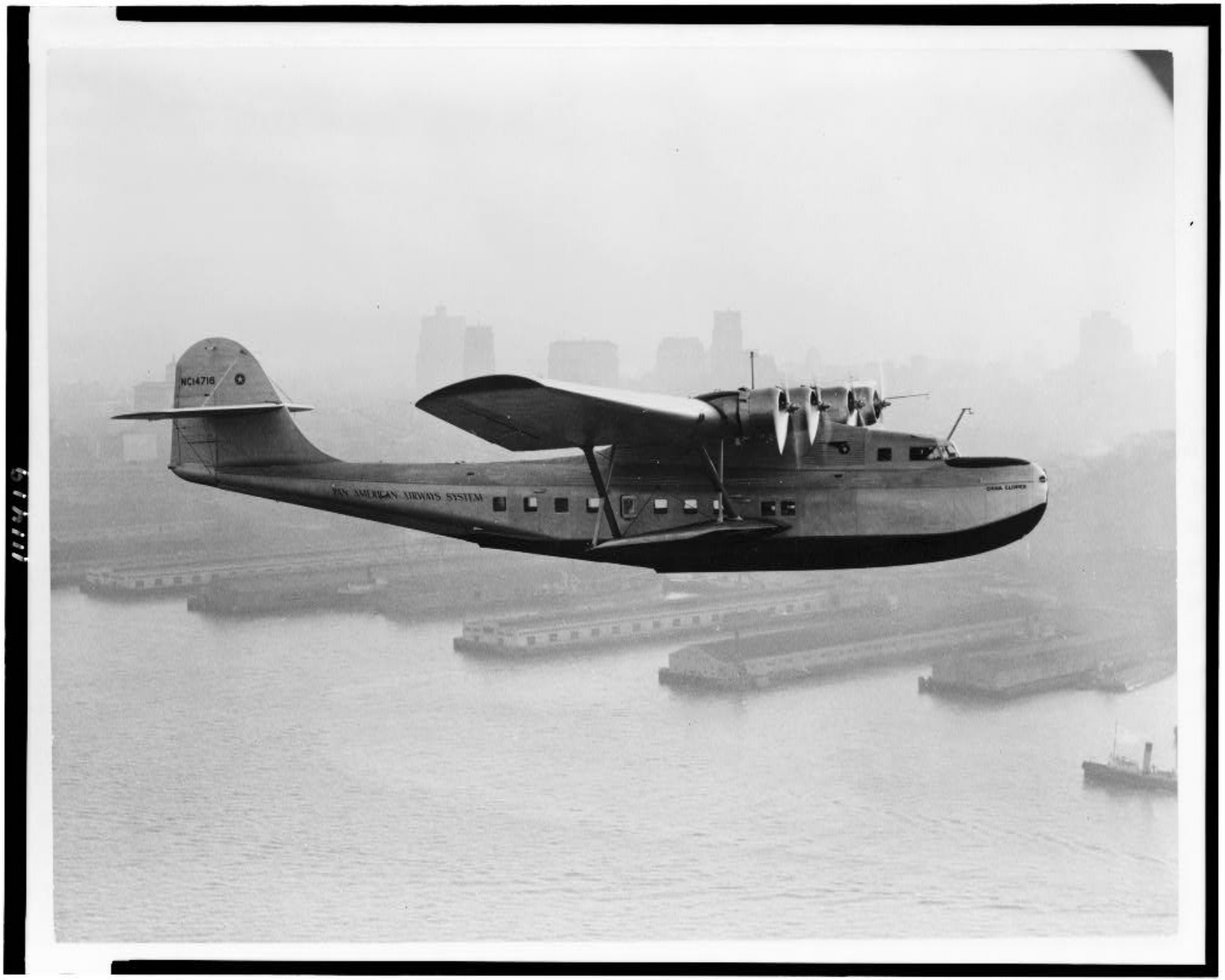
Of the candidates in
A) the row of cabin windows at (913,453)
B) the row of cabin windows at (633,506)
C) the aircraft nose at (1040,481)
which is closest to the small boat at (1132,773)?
the aircraft nose at (1040,481)

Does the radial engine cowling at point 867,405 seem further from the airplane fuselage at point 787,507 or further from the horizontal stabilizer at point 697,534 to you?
the horizontal stabilizer at point 697,534

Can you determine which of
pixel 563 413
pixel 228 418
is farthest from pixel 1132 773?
pixel 228 418

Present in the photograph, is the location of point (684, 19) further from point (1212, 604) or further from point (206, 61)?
point (1212, 604)

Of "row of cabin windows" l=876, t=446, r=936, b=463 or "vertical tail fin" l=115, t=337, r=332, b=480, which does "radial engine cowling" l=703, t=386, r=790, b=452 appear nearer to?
"row of cabin windows" l=876, t=446, r=936, b=463

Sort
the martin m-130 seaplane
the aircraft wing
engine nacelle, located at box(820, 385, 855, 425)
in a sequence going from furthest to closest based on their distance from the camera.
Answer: engine nacelle, located at box(820, 385, 855, 425) < the martin m-130 seaplane < the aircraft wing

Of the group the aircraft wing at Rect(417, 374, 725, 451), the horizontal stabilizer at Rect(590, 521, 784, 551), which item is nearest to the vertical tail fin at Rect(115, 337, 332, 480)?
the aircraft wing at Rect(417, 374, 725, 451)

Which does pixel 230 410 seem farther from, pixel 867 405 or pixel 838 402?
pixel 867 405
